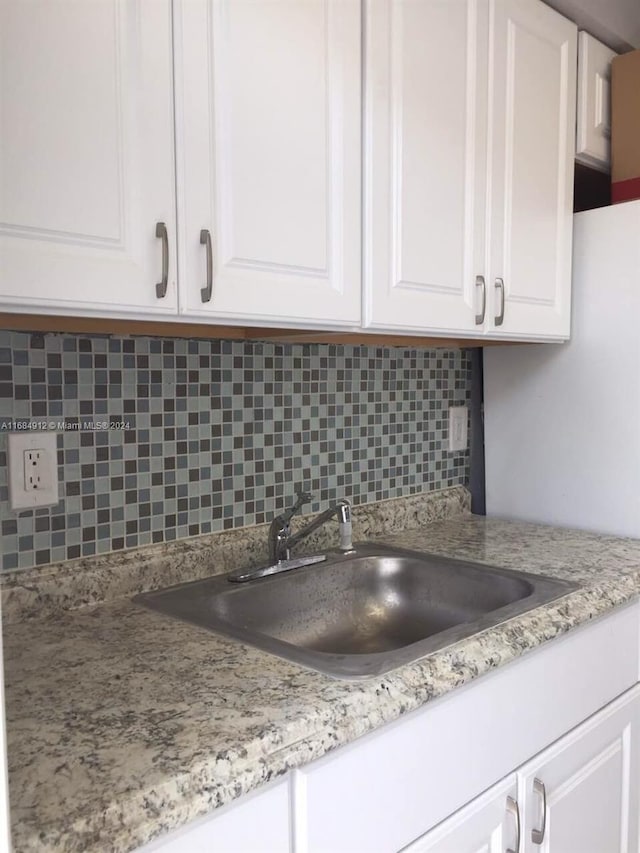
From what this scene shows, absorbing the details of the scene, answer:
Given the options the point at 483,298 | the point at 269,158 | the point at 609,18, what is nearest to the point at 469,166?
the point at 483,298

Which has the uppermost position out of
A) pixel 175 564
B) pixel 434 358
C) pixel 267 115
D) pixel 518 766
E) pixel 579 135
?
pixel 579 135

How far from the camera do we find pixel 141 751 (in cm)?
76

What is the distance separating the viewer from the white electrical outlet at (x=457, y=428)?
1.99 m

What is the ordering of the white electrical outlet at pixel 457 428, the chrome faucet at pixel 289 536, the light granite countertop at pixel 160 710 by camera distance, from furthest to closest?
the white electrical outlet at pixel 457 428 < the chrome faucet at pixel 289 536 < the light granite countertop at pixel 160 710

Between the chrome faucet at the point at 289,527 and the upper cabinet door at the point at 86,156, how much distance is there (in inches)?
23.2

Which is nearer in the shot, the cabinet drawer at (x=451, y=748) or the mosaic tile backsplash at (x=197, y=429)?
the cabinet drawer at (x=451, y=748)

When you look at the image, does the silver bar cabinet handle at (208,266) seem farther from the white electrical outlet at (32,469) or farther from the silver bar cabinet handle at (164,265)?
the white electrical outlet at (32,469)

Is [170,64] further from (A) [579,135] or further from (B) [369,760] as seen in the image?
(A) [579,135]

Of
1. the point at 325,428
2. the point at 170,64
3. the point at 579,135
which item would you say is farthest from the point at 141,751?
the point at 579,135

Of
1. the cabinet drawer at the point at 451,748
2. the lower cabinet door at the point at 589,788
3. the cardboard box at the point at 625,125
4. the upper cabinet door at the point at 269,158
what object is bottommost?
the lower cabinet door at the point at 589,788

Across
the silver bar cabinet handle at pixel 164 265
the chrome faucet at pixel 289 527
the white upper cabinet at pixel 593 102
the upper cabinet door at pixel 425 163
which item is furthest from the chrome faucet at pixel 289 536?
the white upper cabinet at pixel 593 102

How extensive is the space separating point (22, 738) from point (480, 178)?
127cm

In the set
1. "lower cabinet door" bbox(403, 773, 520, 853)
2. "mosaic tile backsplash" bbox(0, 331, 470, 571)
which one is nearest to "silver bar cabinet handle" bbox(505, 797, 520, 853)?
"lower cabinet door" bbox(403, 773, 520, 853)

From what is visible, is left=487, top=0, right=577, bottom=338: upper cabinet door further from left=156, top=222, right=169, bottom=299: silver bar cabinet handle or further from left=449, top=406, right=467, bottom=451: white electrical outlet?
left=156, top=222, right=169, bottom=299: silver bar cabinet handle
